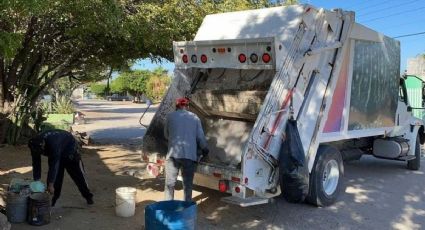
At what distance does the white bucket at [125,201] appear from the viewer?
6.39m

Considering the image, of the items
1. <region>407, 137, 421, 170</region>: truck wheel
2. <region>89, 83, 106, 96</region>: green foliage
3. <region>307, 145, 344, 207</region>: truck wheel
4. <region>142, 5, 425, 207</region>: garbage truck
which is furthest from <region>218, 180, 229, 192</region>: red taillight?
<region>89, 83, 106, 96</region>: green foliage

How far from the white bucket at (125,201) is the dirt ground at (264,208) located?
9cm

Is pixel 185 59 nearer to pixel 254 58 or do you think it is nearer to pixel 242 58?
pixel 242 58

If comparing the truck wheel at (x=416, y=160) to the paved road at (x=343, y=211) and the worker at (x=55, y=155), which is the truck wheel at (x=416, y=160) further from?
the worker at (x=55, y=155)

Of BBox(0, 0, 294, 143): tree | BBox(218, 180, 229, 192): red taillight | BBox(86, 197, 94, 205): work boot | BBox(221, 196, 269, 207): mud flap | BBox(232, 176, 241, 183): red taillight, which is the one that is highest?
BBox(0, 0, 294, 143): tree

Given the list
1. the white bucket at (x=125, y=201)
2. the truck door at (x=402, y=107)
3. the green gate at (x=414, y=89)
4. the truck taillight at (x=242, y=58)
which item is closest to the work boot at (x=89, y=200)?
the white bucket at (x=125, y=201)

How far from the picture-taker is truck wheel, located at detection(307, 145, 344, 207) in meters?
7.07

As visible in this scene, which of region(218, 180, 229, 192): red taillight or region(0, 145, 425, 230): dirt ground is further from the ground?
region(218, 180, 229, 192): red taillight

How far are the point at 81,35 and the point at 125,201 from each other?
4586 millimetres

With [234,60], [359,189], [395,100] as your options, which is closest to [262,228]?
[234,60]

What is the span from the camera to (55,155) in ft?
20.2

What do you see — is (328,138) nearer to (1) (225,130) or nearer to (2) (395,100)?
(1) (225,130)

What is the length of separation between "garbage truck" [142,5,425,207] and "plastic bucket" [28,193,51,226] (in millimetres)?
1636

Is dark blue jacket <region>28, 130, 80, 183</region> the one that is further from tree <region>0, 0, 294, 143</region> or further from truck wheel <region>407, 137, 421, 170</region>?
truck wheel <region>407, 137, 421, 170</region>
